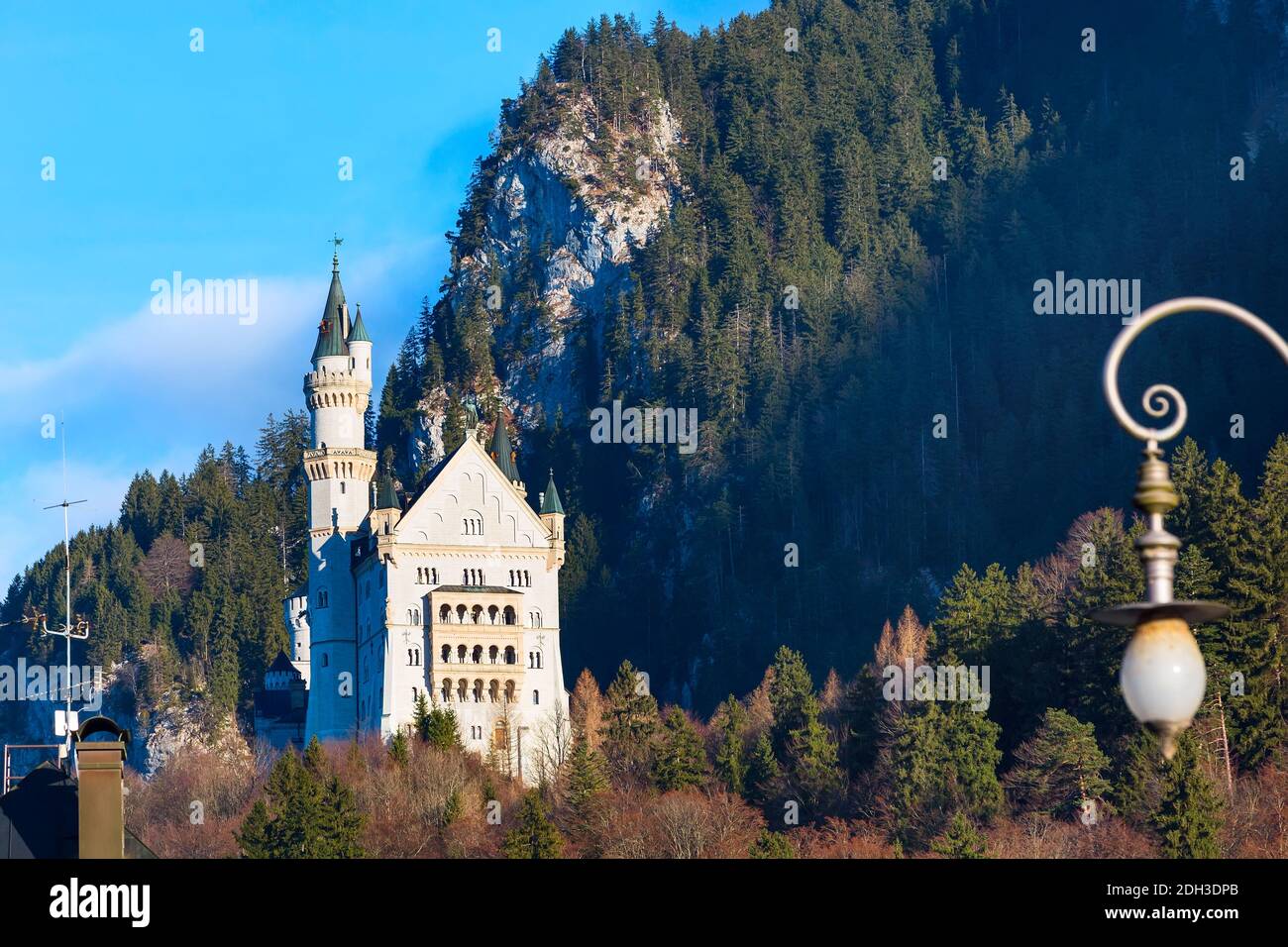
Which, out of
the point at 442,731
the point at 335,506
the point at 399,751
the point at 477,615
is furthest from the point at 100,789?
the point at 335,506

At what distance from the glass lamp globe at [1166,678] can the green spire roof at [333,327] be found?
123084 millimetres

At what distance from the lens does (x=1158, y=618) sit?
18250 millimetres

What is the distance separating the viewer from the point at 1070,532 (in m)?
128

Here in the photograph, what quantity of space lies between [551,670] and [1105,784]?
155 feet

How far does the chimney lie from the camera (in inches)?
1736

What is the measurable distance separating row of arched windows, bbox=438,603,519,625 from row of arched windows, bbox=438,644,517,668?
1.43 metres

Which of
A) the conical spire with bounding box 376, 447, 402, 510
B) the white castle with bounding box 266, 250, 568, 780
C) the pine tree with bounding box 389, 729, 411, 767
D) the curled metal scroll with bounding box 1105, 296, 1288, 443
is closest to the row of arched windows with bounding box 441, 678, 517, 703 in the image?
the white castle with bounding box 266, 250, 568, 780

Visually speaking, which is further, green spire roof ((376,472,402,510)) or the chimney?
green spire roof ((376,472,402,510))

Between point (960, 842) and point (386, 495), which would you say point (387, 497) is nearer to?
point (386, 495)

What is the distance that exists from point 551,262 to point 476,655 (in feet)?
242

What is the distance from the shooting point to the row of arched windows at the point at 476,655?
125062 millimetres

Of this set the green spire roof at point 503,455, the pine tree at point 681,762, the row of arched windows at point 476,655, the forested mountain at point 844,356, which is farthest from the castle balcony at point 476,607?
the forested mountain at point 844,356

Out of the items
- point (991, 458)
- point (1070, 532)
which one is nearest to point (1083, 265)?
point (991, 458)

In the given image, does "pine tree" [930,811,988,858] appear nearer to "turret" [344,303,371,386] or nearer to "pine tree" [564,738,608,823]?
"pine tree" [564,738,608,823]
